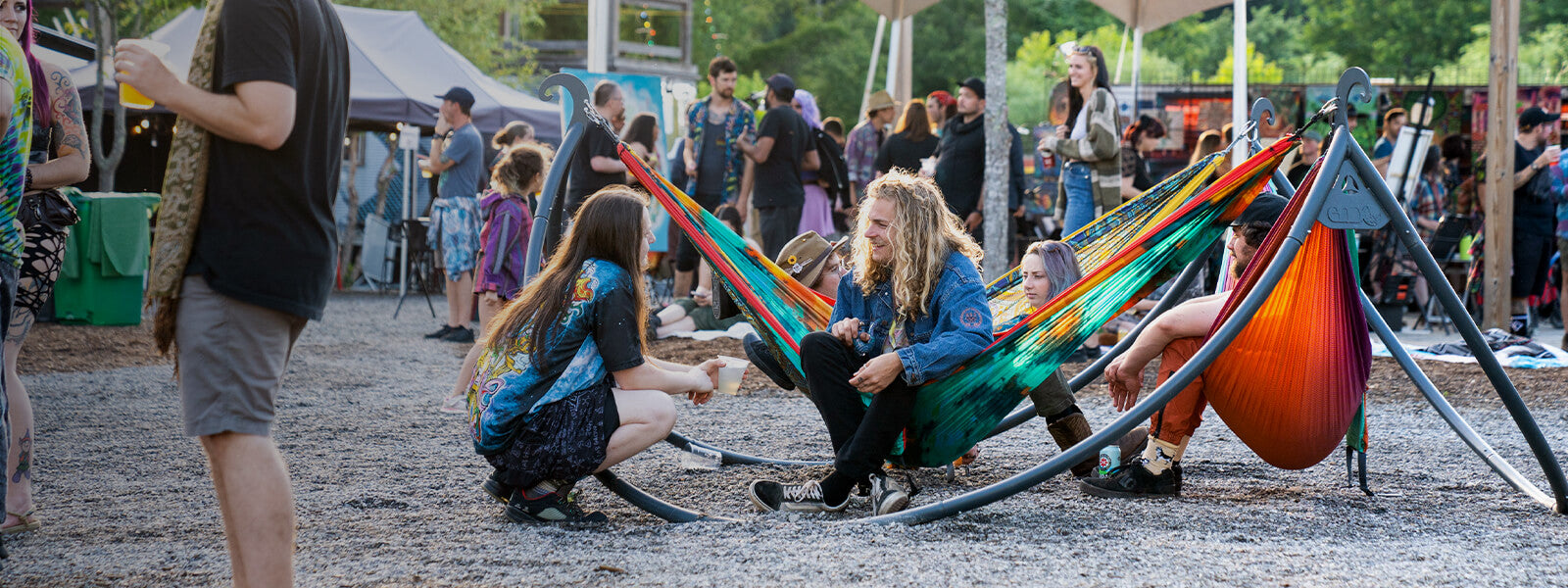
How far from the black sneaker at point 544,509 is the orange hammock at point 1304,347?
1.74 meters

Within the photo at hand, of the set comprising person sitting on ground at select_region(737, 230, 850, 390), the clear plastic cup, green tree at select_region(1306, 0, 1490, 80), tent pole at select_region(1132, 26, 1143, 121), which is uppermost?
green tree at select_region(1306, 0, 1490, 80)

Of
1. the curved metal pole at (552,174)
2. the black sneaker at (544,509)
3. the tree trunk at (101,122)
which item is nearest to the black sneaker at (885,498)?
the black sneaker at (544,509)

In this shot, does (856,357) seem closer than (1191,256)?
Yes

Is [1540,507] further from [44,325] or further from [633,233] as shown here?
[44,325]

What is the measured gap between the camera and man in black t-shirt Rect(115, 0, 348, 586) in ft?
6.65

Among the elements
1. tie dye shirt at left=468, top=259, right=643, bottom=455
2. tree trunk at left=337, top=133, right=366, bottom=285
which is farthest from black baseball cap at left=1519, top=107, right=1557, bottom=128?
tree trunk at left=337, top=133, right=366, bottom=285

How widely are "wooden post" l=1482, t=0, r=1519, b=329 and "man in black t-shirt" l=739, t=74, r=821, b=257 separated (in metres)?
4.60

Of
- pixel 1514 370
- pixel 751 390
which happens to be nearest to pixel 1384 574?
pixel 751 390

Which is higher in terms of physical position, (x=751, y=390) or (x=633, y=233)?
(x=633, y=233)

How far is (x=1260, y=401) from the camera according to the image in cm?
329

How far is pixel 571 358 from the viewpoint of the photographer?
3.12m

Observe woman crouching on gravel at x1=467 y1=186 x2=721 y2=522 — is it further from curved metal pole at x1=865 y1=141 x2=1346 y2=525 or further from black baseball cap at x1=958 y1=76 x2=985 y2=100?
black baseball cap at x1=958 y1=76 x2=985 y2=100

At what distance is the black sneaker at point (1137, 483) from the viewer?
358cm

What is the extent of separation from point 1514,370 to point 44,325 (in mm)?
8973
